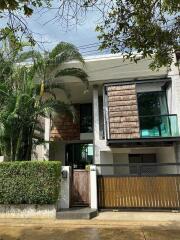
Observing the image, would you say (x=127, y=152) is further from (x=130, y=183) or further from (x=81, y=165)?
(x=130, y=183)

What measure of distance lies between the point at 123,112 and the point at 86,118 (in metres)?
4.13

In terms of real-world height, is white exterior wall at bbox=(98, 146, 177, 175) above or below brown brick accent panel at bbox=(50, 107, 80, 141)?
below

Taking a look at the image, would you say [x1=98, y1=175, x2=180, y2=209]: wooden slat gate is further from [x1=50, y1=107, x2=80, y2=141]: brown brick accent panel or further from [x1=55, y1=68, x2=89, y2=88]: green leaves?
[x1=50, y1=107, x2=80, y2=141]: brown brick accent panel

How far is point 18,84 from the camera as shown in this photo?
40.8ft

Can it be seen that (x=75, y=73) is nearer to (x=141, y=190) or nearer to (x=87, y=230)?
(x=141, y=190)

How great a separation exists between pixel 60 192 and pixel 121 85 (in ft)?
20.5

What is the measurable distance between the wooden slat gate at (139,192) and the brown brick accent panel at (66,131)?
5910mm

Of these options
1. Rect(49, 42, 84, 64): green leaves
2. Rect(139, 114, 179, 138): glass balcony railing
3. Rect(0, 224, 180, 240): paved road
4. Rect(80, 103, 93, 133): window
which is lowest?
Rect(0, 224, 180, 240): paved road

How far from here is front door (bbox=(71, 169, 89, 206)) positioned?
37.9ft

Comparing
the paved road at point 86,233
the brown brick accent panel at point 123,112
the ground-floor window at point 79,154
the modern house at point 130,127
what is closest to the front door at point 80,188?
the modern house at point 130,127

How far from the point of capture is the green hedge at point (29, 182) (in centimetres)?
1026

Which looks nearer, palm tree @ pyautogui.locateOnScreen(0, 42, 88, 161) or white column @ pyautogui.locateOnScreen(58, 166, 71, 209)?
white column @ pyautogui.locateOnScreen(58, 166, 71, 209)

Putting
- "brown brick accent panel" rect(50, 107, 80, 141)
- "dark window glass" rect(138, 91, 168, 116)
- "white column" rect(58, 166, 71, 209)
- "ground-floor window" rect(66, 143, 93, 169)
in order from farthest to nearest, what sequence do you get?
"ground-floor window" rect(66, 143, 93, 169) → "brown brick accent panel" rect(50, 107, 80, 141) → "dark window glass" rect(138, 91, 168, 116) → "white column" rect(58, 166, 71, 209)

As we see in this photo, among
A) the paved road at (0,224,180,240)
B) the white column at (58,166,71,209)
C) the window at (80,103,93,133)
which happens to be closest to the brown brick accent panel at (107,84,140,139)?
the white column at (58,166,71,209)
